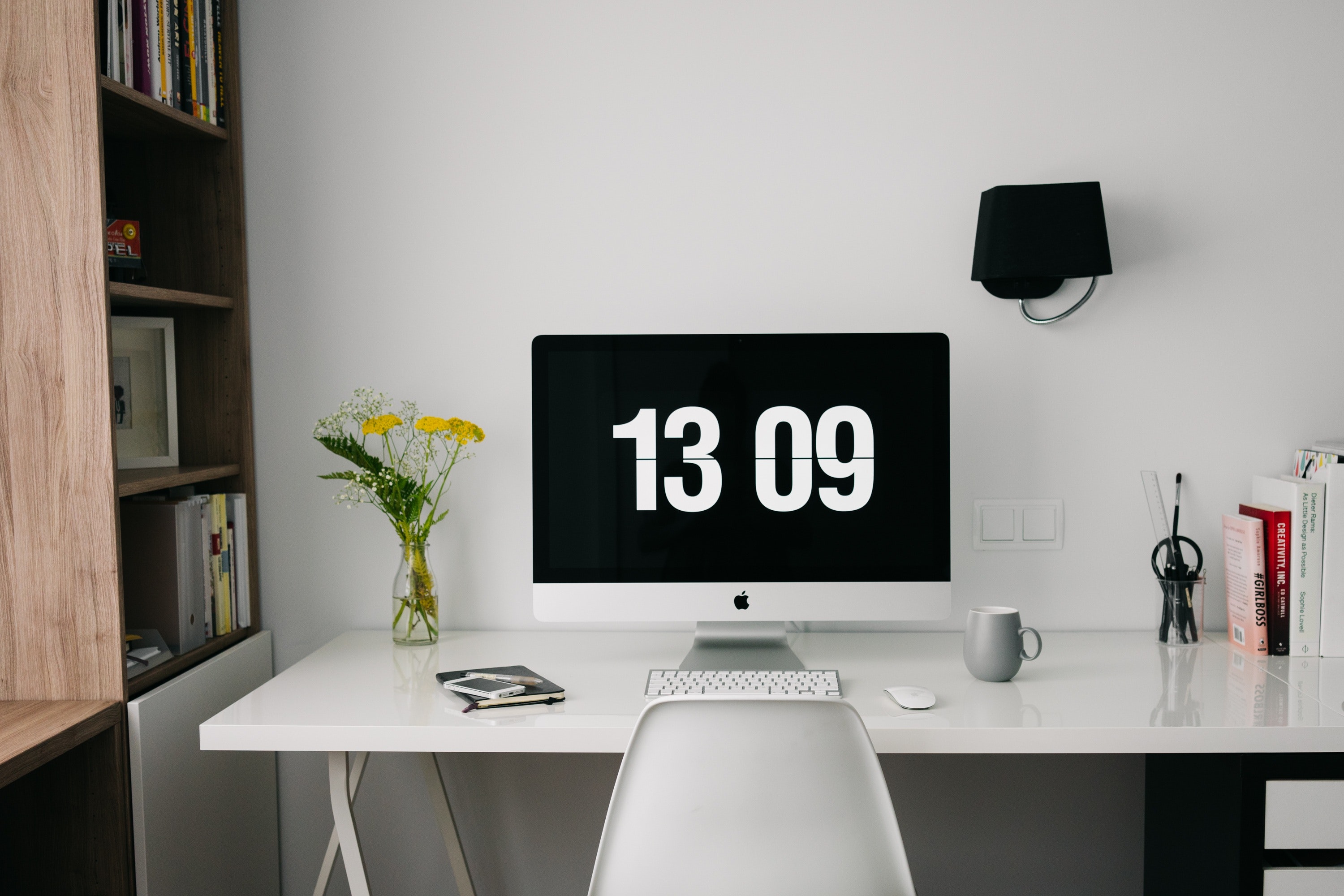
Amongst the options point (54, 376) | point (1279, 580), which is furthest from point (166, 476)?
point (1279, 580)

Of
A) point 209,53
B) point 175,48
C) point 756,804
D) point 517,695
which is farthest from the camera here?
point 209,53

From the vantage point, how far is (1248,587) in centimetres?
169

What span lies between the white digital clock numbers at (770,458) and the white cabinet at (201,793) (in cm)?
84

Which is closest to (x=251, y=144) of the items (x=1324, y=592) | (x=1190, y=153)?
(x=1190, y=153)

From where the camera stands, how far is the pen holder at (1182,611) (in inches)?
68.0

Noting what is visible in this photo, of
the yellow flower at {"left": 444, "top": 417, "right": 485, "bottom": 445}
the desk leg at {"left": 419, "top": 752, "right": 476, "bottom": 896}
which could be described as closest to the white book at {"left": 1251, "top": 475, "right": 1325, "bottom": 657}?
the yellow flower at {"left": 444, "top": 417, "right": 485, "bottom": 445}

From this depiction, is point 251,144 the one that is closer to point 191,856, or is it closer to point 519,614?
point 519,614

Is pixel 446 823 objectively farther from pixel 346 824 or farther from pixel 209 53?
pixel 209 53

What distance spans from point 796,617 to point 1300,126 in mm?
1375

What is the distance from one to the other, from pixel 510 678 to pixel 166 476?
718 millimetres

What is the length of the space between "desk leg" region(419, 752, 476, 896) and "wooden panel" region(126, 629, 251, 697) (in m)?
0.43

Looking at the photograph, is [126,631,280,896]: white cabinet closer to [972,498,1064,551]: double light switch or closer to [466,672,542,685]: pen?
[466,672,542,685]: pen

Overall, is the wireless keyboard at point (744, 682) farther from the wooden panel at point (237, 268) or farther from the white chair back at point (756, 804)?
the wooden panel at point (237, 268)

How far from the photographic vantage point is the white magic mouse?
138 cm
